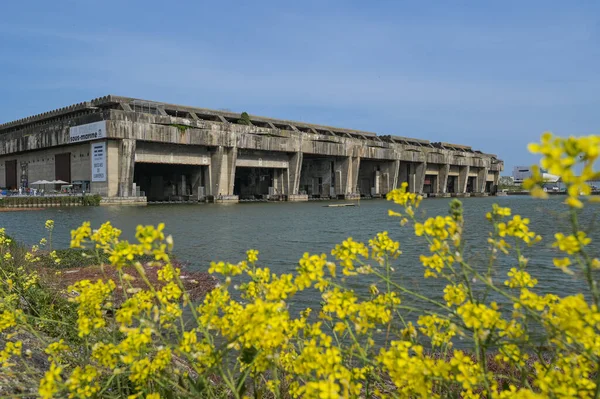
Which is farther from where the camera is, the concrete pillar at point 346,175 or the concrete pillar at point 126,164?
the concrete pillar at point 346,175

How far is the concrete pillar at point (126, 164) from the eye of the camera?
5506cm

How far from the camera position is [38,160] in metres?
69.2

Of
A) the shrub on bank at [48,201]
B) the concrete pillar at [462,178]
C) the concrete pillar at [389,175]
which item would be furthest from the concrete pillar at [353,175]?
the shrub on bank at [48,201]

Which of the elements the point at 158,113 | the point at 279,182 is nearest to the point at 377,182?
the point at 279,182

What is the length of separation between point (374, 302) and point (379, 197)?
92.8m

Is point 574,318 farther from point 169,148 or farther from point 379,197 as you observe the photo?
point 379,197

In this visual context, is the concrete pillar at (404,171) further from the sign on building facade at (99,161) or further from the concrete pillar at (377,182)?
the sign on building facade at (99,161)

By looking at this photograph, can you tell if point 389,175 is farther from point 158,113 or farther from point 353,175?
point 158,113

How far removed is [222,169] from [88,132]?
18.2m

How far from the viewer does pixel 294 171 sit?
75.0m

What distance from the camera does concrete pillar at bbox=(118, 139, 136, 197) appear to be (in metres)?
55.1

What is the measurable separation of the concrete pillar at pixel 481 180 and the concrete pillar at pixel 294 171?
209 ft

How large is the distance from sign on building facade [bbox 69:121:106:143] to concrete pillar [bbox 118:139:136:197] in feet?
8.91

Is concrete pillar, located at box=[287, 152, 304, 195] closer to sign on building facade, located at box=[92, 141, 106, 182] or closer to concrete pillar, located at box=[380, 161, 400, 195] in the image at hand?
concrete pillar, located at box=[380, 161, 400, 195]
